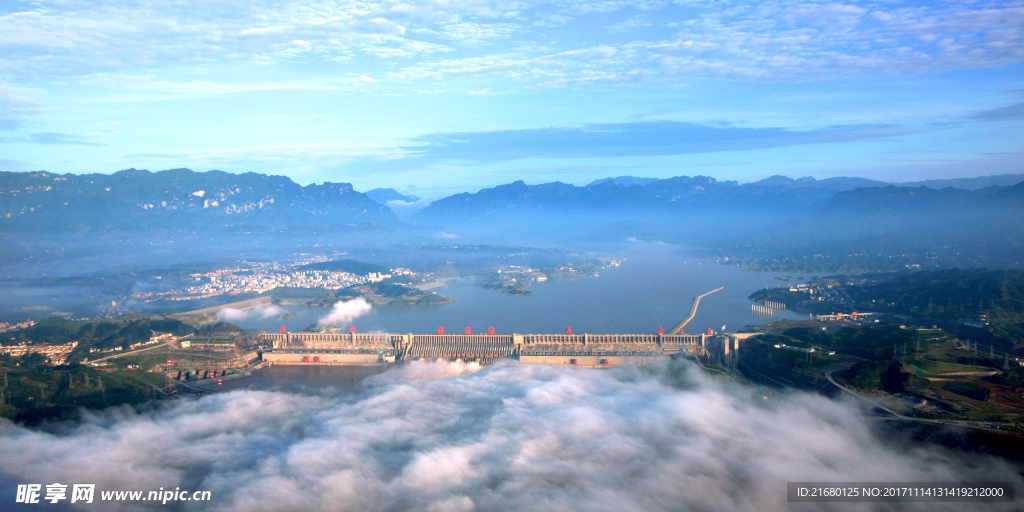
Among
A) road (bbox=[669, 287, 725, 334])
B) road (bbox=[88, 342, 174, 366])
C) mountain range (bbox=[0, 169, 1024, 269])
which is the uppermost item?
mountain range (bbox=[0, 169, 1024, 269])

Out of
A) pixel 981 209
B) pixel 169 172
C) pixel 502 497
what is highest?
pixel 169 172

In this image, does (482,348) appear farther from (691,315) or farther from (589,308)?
(691,315)

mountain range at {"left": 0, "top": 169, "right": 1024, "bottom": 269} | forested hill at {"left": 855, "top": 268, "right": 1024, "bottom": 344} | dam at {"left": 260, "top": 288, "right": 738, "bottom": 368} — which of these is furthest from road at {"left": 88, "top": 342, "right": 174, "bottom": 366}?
mountain range at {"left": 0, "top": 169, "right": 1024, "bottom": 269}

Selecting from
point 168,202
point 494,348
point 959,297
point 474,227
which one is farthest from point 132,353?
point 474,227

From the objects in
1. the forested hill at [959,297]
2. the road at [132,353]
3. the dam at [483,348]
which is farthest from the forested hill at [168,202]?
the forested hill at [959,297]

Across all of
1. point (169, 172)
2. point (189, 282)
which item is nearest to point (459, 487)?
point (189, 282)

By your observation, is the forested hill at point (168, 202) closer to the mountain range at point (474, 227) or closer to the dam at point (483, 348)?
the mountain range at point (474, 227)

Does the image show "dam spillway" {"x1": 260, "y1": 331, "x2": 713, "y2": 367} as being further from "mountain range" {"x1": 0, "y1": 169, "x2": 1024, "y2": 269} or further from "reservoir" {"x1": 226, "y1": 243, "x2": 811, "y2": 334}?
"mountain range" {"x1": 0, "y1": 169, "x2": 1024, "y2": 269}

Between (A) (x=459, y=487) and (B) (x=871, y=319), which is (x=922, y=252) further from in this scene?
(A) (x=459, y=487)
